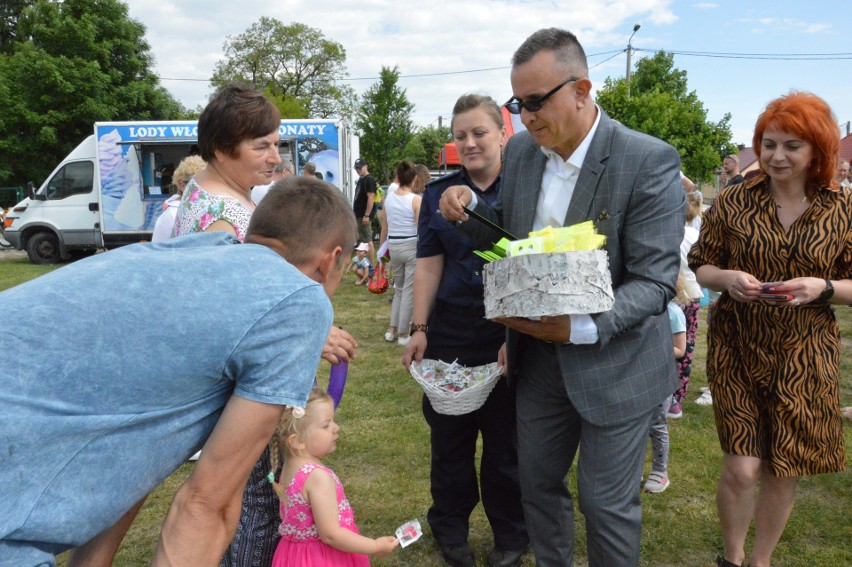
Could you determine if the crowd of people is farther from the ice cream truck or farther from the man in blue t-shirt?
the ice cream truck

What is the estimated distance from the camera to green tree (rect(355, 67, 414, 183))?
39031 millimetres

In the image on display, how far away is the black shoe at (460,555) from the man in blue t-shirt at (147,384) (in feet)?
6.27

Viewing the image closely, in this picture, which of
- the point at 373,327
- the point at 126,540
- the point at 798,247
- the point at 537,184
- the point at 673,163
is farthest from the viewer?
the point at 373,327

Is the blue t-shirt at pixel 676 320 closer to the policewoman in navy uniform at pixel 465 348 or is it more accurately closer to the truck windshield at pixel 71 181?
the policewoman in navy uniform at pixel 465 348

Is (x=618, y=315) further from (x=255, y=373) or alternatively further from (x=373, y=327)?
(x=373, y=327)

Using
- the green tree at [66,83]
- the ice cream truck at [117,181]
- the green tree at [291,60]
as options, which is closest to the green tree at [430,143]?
the green tree at [291,60]

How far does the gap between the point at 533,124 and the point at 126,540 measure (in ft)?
9.62

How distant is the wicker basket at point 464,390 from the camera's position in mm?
2869

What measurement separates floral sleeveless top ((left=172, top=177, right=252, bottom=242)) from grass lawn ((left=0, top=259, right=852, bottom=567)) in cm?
177

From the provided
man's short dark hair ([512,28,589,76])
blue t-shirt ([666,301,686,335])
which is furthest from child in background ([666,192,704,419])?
man's short dark hair ([512,28,589,76])

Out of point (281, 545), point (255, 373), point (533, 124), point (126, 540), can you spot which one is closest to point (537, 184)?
point (533, 124)

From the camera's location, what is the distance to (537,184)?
7.95 ft

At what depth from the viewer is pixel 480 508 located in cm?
371

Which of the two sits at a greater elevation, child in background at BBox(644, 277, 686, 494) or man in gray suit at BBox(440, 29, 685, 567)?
man in gray suit at BBox(440, 29, 685, 567)
